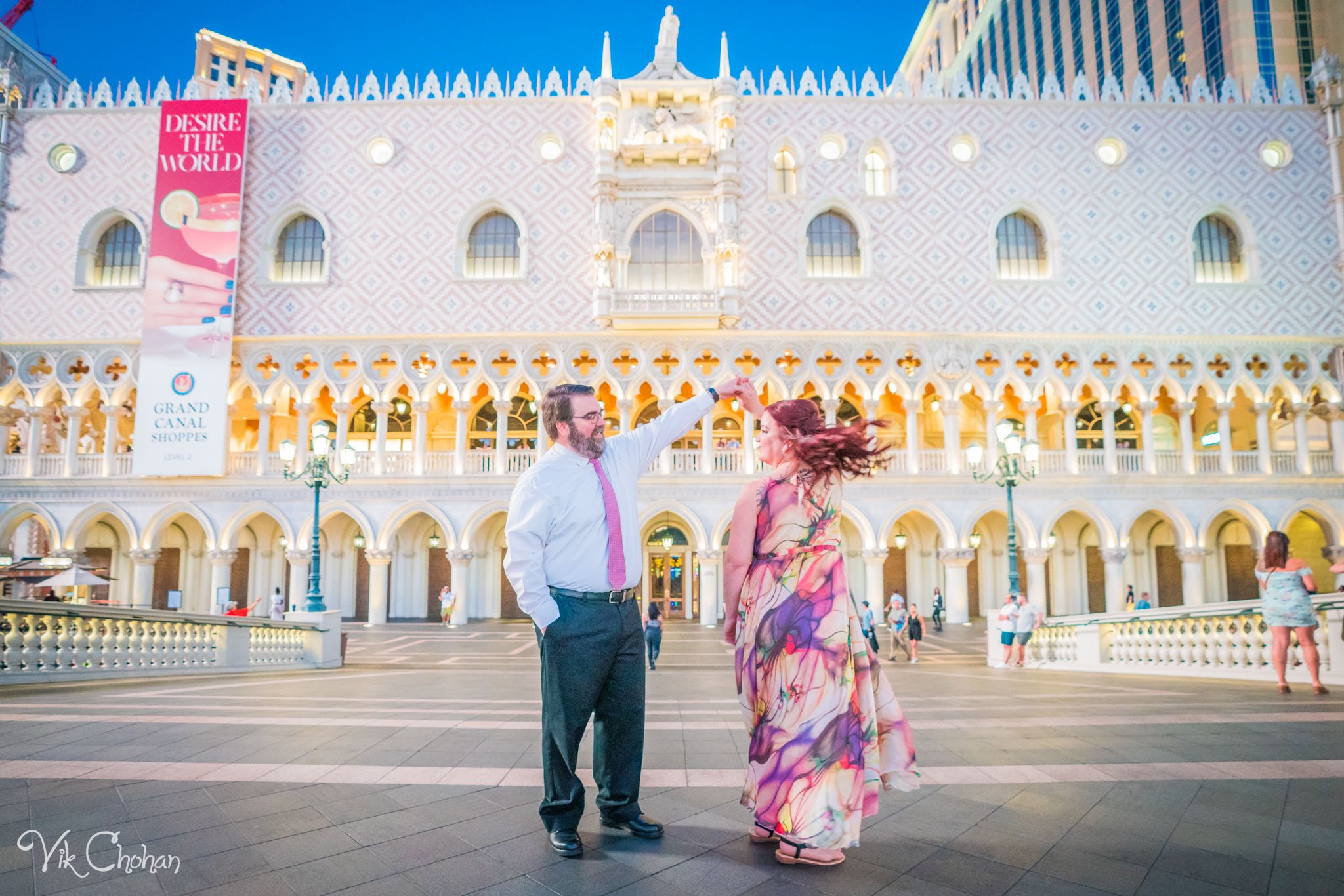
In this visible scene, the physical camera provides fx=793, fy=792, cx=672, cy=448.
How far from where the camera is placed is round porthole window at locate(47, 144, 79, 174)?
23.7m

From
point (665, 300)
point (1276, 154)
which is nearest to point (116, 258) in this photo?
point (665, 300)

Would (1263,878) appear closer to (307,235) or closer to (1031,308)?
(1031,308)

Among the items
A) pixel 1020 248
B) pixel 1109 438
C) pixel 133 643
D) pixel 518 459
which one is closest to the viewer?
pixel 133 643

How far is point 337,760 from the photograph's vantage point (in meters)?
4.33

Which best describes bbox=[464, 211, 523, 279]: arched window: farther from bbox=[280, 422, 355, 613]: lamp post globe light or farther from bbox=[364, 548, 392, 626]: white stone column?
bbox=[280, 422, 355, 613]: lamp post globe light

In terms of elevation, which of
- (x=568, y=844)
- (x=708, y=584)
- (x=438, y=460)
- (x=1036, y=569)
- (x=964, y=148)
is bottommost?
(x=708, y=584)

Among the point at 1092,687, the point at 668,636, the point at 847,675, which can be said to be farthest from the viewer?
the point at 668,636

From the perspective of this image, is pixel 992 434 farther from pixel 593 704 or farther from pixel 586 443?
pixel 593 704

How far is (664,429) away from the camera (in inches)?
139

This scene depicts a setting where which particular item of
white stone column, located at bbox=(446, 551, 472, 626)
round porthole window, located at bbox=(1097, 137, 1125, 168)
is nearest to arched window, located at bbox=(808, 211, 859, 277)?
round porthole window, located at bbox=(1097, 137, 1125, 168)

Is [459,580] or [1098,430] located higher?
[1098,430]

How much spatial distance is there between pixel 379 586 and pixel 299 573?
2251mm

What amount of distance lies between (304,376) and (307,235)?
14.3 feet

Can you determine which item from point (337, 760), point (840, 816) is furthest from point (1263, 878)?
→ point (337, 760)
